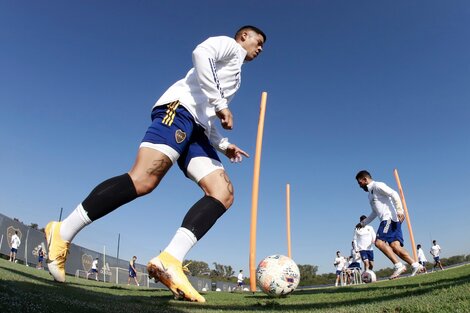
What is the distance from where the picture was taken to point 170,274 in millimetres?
2486

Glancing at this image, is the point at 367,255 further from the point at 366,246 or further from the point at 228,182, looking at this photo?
the point at 228,182

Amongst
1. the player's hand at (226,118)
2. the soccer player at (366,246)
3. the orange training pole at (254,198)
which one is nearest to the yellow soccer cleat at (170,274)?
the player's hand at (226,118)

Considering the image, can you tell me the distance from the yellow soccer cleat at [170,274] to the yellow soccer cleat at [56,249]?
833mm

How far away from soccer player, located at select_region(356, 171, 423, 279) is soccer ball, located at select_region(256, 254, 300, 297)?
11.5 ft

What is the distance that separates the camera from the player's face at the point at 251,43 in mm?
3598

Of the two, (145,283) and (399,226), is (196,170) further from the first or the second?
(145,283)

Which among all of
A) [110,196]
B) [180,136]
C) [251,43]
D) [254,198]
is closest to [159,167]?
[180,136]

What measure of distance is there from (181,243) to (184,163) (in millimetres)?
806

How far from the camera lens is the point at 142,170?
2.78 metres

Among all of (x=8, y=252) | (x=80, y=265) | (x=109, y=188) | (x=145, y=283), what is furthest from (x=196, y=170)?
(x=145, y=283)

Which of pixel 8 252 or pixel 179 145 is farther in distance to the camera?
pixel 8 252

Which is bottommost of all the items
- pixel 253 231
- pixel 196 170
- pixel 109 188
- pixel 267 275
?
pixel 267 275

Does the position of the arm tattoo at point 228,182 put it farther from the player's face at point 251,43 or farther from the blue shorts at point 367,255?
the blue shorts at point 367,255

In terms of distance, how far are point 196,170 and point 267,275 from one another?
2.73 m
